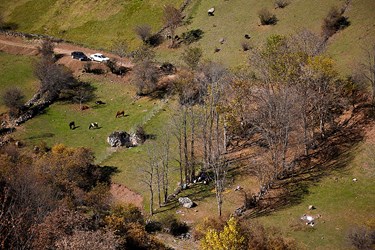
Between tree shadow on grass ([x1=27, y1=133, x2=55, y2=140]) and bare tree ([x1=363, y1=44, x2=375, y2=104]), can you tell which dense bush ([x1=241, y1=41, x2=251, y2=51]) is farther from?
tree shadow on grass ([x1=27, y1=133, x2=55, y2=140])

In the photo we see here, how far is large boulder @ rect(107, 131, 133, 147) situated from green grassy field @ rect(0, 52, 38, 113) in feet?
82.8

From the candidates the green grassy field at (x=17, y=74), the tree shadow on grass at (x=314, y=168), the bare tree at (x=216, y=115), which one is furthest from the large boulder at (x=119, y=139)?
the tree shadow on grass at (x=314, y=168)

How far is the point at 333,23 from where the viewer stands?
86000mm

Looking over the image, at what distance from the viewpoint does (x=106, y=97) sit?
88688mm

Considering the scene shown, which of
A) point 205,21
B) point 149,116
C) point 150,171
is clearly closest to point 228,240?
point 150,171

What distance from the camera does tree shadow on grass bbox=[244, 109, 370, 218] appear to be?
57.2 m

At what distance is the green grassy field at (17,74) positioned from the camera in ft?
298

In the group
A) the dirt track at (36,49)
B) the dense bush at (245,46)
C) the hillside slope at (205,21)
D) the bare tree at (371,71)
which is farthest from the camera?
the dirt track at (36,49)

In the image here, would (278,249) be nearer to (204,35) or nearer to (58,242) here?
(58,242)

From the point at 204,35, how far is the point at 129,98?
26.4m

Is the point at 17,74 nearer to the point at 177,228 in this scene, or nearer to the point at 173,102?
the point at 173,102

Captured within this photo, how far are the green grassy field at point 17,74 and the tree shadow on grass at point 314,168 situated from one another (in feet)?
179

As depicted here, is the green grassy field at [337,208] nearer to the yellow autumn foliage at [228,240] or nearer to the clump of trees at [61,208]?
the yellow autumn foliage at [228,240]

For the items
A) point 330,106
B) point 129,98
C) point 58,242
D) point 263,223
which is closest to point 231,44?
point 129,98
